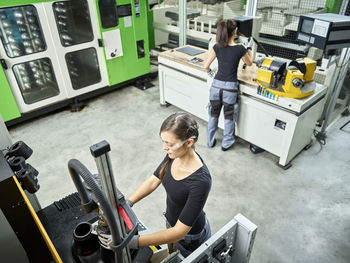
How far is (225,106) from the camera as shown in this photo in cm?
332

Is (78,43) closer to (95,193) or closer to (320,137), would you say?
(320,137)

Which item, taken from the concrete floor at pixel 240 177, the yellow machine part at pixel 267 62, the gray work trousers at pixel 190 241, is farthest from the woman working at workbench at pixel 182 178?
the yellow machine part at pixel 267 62

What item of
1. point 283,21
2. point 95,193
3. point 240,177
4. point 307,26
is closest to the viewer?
point 95,193

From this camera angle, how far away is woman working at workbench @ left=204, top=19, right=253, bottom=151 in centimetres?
289

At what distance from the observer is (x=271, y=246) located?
2.47 meters

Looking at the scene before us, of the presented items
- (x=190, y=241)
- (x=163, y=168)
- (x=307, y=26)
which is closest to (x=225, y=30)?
(x=307, y=26)

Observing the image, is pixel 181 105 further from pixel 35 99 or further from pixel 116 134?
pixel 35 99

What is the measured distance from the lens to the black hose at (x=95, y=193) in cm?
81

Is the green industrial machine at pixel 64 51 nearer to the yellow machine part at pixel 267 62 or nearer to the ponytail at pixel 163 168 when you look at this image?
the yellow machine part at pixel 267 62

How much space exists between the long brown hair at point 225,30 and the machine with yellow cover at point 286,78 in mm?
540

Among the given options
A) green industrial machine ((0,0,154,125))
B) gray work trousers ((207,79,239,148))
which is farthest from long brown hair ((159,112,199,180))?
green industrial machine ((0,0,154,125))

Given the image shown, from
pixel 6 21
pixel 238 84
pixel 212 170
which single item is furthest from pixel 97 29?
pixel 212 170

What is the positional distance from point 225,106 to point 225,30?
89 centimetres

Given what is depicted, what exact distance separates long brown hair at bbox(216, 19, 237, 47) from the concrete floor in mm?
1427
